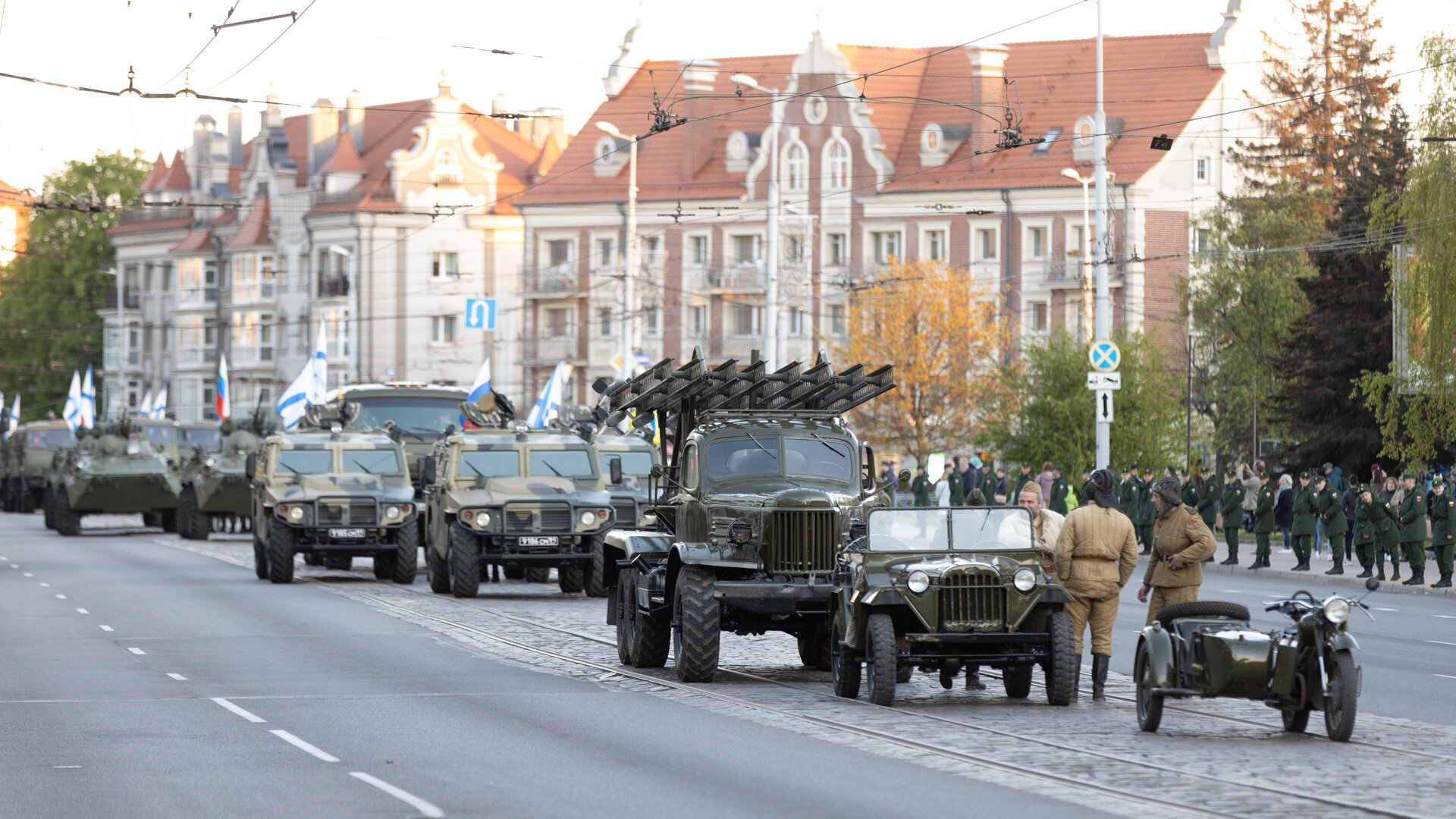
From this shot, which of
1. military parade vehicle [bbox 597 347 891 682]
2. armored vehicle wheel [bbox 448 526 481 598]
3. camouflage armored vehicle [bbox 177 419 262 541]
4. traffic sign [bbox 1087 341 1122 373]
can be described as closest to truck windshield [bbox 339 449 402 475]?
armored vehicle wheel [bbox 448 526 481 598]

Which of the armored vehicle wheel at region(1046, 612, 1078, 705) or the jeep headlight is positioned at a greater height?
the jeep headlight

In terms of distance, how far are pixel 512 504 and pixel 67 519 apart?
25174 mm

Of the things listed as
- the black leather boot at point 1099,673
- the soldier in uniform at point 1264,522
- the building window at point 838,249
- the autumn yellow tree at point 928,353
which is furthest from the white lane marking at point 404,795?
the building window at point 838,249

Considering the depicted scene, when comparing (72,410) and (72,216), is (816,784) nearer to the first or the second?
(72,410)

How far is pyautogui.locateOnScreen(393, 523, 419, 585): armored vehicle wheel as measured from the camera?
1256 inches

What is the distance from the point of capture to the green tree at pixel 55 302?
360ft

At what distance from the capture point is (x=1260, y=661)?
1380 cm

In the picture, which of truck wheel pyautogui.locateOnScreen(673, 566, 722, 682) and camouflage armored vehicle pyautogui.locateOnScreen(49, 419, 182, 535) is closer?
truck wheel pyautogui.locateOnScreen(673, 566, 722, 682)

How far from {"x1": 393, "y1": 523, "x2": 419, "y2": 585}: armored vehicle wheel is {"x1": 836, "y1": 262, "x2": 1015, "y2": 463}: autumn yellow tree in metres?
36.5

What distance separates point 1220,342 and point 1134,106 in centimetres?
1051

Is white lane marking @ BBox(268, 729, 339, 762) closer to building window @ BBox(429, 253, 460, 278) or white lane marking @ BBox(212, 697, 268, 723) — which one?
white lane marking @ BBox(212, 697, 268, 723)

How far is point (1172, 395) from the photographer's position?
2141 inches

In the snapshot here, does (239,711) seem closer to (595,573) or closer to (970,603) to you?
(970,603)

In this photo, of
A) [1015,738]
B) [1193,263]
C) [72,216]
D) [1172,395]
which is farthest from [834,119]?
[1015,738]
